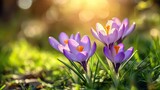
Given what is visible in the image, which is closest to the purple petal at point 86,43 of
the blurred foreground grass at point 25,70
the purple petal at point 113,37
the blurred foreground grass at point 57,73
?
the purple petal at point 113,37

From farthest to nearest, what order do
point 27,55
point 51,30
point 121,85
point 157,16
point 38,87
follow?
point 51,30
point 157,16
point 27,55
point 38,87
point 121,85

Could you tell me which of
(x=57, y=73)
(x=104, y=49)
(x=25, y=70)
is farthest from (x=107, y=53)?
(x=25, y=70)

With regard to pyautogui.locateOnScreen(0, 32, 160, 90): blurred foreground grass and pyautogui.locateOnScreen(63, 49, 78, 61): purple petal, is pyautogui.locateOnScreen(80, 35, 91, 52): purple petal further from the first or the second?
pyautogui.locateOnScreen(0, 32, 160, 90): blurred foreground grass

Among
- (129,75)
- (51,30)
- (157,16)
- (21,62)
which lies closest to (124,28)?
(129,75)

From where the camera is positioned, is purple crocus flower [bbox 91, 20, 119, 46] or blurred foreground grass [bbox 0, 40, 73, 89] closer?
purple crocus flower [bbox 91, 20, 119, 46]

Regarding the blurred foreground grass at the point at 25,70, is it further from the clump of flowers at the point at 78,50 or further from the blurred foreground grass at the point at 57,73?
the clump of flowers at the point at 78,50

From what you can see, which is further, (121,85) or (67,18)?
(67,18)

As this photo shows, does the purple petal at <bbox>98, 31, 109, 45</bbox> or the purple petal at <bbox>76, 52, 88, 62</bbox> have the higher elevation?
the purple petal at <bbox>98, 31, 109, 45</bbox>

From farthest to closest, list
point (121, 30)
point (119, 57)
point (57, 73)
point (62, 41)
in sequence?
point (57, 73) < point (62, 41) < point (121, 30) < point (119, 57)

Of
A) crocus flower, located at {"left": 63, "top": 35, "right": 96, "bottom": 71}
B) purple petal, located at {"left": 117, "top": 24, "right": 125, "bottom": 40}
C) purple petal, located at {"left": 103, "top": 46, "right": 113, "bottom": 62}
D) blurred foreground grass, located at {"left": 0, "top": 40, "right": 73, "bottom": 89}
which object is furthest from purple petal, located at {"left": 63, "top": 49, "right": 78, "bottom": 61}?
blurred foreground grass, located at {"left": 0, "top": 40, "right": 73, "bottom": 89}

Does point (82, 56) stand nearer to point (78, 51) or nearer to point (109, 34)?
point (78, 51)

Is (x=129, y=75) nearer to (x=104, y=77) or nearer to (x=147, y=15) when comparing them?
(x=104, y=77)
